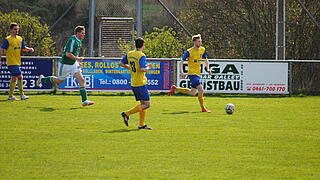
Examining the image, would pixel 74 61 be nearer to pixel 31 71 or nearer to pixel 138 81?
pixel 138 81

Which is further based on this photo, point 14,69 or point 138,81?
point 14,69

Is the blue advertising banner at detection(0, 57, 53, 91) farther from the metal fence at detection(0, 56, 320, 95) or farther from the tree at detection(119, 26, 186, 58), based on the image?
the tree at detection(119, 26, 186, 58)

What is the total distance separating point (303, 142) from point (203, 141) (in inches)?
Result: 66.8

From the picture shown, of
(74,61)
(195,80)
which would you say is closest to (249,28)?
(195,80)

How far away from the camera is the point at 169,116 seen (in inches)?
556

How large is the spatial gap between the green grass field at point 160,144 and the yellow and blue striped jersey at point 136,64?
0.93m

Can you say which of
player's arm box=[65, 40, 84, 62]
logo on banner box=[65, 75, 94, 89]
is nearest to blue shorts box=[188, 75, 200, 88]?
player's arm box=[65, 40, 84, 62]

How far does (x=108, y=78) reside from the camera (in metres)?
21.8

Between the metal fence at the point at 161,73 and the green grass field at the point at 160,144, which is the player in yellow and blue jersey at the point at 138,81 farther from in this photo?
the metal fence at the point at 161,73

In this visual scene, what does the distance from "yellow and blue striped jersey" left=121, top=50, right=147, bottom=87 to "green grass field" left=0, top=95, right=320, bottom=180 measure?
0.93 m

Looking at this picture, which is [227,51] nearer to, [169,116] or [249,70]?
[249,70]

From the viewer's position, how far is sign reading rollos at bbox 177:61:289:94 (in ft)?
71.6

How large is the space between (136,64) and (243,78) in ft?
35.5

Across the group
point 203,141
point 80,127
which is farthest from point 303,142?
point 80,127
